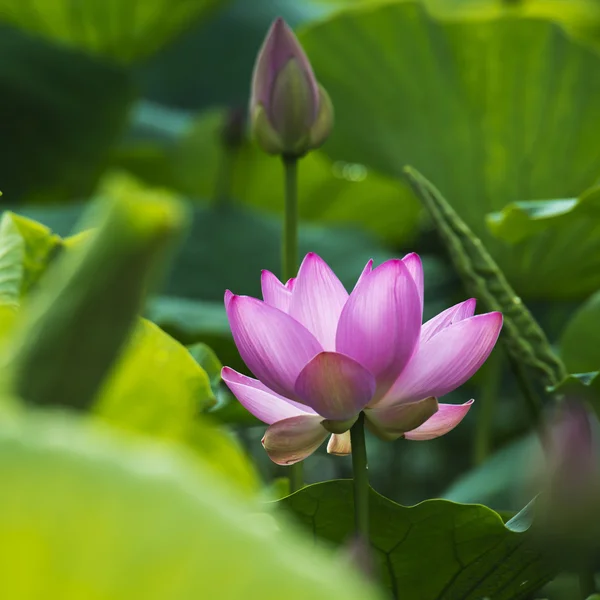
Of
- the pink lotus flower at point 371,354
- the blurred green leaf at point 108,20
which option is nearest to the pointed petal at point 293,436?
the pink lotus flower at point 371,354

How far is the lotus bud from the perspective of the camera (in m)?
0.49

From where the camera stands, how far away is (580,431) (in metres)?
0.22

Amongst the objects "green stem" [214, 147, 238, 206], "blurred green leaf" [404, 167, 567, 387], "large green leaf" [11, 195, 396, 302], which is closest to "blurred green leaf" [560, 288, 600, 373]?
"blurred green leaf" [404, 167, 567, 387]

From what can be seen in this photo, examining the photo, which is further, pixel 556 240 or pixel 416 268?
pixel 556 240

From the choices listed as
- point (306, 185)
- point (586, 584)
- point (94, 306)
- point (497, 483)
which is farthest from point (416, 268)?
point (306, 185)

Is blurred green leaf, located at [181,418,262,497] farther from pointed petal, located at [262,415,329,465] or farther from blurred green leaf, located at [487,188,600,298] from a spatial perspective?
blurred green leaf, located at [487,188,600,298]

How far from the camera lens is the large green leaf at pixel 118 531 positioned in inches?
4.4

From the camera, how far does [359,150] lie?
37.6 inches

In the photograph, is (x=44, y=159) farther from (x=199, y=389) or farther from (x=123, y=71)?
(x=199, y=389)

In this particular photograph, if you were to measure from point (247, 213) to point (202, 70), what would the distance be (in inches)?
15.9

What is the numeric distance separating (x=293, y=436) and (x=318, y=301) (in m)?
0.05

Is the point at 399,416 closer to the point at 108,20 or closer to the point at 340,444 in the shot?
the point at 340,444

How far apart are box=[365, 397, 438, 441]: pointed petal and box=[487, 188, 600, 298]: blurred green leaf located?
10.4 inches

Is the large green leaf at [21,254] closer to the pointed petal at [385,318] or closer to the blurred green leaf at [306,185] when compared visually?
the pointed petal at [385,318]
